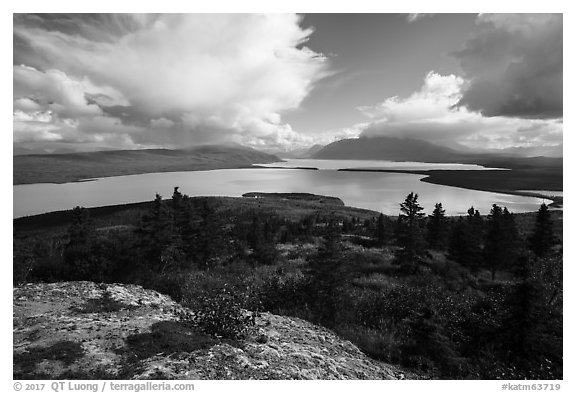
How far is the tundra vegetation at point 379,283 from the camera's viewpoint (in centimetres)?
814

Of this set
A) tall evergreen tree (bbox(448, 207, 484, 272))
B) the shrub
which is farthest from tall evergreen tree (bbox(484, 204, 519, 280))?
the shrub

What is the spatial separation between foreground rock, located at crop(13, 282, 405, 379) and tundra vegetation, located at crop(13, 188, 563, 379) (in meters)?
0.74

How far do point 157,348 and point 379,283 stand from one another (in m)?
13.4

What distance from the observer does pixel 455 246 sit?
860 inches

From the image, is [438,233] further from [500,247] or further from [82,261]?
[82,261]

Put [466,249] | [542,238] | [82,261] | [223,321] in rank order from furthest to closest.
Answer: [542,238], [466,249], [82,261], [223,321]

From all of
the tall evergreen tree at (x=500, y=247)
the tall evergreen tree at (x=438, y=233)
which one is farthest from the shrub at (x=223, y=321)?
the tall evergreen tree at (x=438, y=233)

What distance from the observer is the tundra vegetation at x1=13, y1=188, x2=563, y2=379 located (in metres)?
8.14

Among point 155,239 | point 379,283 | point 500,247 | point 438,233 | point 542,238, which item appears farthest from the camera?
point 438,233

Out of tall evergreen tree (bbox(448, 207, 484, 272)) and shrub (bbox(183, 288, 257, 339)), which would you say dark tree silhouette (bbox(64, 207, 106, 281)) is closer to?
shrub (bbox(183, 288, 257, 339))

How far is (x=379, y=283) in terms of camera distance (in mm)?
16953

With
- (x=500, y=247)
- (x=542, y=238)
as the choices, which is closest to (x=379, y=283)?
(x=500, y=247)

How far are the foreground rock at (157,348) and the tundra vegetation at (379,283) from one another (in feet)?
2.44
